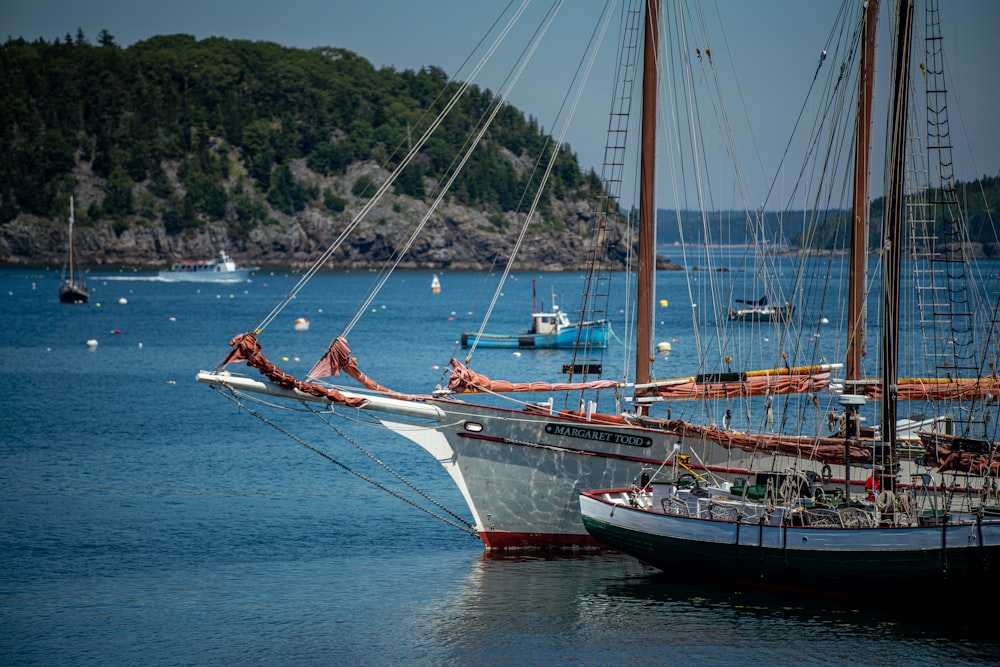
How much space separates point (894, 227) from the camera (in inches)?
1097

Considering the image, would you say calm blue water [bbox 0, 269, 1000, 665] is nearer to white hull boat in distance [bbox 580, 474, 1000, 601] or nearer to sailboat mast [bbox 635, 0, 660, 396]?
white hull boat in distance [bbox 580, 474, 1000, 601]

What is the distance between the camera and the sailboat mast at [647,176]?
3366cm

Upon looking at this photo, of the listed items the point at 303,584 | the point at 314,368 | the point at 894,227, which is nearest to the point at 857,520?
the point at 894,227

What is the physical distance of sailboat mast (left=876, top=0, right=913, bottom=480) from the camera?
27.6 metres

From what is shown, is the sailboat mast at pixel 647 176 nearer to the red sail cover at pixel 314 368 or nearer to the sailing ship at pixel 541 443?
the sailing ship at pixel 541 443

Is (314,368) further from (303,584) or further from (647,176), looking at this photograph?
(647,176)

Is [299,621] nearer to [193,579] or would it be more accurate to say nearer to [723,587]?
[193,579]

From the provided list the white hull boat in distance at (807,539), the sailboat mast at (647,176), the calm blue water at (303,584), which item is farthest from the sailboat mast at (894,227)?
the sailboat mast at (647,176)

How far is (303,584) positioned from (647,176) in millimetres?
14265

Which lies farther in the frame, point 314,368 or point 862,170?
point 862,170

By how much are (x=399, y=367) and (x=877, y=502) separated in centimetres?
5730

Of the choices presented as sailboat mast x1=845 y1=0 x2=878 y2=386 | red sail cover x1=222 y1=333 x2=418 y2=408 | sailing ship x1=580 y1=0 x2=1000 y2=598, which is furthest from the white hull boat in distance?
sailboat mast x1=845 y1=0 x2=878 y2=386

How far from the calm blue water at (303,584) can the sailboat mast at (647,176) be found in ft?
18.8

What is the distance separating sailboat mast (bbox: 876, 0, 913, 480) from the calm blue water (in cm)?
432
